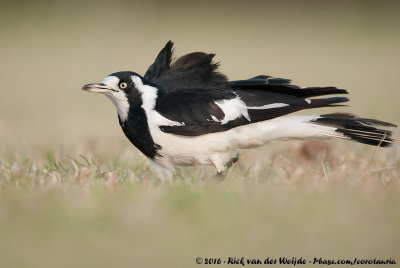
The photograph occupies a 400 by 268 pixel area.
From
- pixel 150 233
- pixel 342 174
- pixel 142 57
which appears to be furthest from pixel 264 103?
pixel 142 57

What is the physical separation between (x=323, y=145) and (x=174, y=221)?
118 inches

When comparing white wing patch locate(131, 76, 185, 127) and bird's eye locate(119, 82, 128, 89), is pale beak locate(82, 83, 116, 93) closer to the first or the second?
bird's eye locate(119, 82, 128, 89)

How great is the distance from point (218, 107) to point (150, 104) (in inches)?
19.5

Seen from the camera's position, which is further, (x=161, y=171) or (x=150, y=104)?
(x=161, y=171)

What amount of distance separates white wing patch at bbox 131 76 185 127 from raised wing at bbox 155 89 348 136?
3cm

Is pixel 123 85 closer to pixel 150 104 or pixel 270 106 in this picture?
pixel 150 104

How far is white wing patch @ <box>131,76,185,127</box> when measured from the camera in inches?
169

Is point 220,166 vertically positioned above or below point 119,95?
below

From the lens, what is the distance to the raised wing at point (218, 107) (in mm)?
4309

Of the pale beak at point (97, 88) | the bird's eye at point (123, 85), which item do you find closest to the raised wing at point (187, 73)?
the bird's eye at point (123, 85)

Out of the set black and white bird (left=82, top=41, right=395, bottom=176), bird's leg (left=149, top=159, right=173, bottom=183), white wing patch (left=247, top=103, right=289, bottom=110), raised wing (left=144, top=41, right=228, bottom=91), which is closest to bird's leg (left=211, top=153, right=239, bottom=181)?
black and white bird (left=82, top=41, right=395, bottom=176)

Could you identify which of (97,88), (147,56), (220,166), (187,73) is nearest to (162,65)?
(187,73)

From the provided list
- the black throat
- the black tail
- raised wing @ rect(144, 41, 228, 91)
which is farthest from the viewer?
raised wing @ rect(144, 41, 228, 91)

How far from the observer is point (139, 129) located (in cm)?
431
